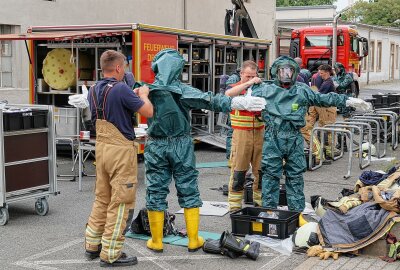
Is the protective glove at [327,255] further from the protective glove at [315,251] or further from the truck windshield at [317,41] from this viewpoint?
the truck windshield at [317,41]

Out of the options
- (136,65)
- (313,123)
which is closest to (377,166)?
(313,123)

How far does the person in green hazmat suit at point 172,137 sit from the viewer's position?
19.6ft

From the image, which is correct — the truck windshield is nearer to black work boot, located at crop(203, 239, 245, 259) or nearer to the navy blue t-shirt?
black work boot, located at crop(203, 239, 245, 259)

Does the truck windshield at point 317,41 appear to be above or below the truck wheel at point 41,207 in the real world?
above

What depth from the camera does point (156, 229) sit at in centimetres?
614

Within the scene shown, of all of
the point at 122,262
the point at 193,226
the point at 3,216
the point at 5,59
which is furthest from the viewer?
the point at 5,59

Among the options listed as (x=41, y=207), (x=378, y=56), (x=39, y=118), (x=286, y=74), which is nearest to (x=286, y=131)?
(x=286, y=74)

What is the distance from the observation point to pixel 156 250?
618cm

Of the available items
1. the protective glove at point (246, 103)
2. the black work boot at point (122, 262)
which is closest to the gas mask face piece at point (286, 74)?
the protective glove at point (246, 103)

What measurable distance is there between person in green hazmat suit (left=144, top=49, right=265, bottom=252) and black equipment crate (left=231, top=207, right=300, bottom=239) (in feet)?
2.12

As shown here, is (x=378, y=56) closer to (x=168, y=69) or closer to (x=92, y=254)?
(x=168, y=69)

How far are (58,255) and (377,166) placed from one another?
7.24 meters

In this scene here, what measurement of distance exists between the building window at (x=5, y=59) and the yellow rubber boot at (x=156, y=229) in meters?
13.0

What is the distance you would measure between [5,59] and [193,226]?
13.3 meters
